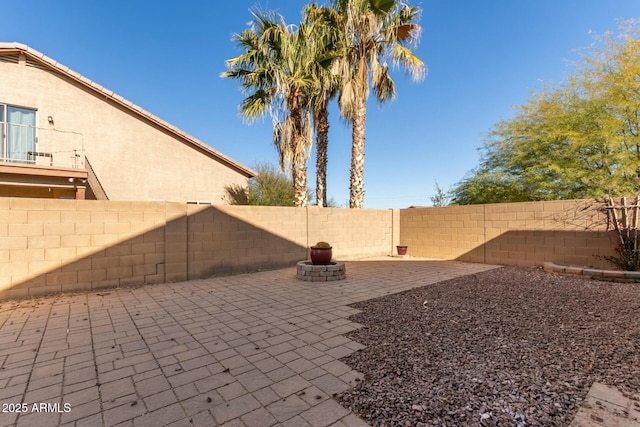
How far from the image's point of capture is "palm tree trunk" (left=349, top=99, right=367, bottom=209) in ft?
36.2

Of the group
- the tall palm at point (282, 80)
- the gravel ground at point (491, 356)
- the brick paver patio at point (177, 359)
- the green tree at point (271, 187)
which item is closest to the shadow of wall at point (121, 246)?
the brick paver patio at point (177, 359)

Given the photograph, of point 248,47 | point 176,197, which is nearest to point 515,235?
point 248,47

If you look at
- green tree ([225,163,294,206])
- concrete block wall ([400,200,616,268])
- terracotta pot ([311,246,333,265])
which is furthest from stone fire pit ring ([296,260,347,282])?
green tree ([225,163,294,206])

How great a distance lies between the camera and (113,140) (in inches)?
452

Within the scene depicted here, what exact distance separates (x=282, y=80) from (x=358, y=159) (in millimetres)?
4087

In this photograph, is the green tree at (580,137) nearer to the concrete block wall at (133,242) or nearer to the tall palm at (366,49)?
the tall palm at (366,49)

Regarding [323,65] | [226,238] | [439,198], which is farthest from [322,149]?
[439,198]

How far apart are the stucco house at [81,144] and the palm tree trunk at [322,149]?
17.3 ft

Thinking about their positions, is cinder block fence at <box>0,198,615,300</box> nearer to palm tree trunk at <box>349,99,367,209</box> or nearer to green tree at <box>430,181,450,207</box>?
palm tree trunk at <box>349,99,367,209</box>

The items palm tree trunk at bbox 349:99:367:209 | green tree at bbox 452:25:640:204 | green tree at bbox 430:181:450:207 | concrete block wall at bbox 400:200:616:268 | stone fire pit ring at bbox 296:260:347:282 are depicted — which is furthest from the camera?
green tree at bbox 430:181:450:207

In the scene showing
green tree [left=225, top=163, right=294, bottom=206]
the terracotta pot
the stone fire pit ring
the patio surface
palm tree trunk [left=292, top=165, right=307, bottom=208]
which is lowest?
the patio surface

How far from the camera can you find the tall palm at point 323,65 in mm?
10125

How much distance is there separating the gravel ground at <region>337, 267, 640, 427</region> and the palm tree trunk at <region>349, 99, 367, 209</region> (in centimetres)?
654

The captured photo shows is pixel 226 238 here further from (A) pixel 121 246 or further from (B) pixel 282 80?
(B) pixel 282 80
